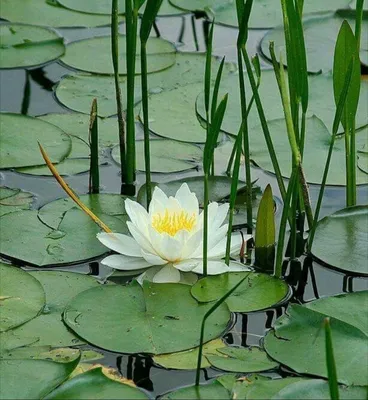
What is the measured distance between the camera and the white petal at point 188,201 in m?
2.06

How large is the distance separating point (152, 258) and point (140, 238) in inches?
2.0

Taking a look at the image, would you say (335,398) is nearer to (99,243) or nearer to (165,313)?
(165,313)

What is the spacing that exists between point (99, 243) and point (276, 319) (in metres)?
0.48

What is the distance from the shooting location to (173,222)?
202 centimetres

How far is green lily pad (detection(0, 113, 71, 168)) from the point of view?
251 cm

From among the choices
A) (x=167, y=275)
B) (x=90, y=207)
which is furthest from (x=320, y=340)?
(x=90, y=207)

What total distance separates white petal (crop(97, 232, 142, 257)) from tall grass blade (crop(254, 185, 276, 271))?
0.27 meters

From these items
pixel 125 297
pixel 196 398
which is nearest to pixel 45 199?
pixel 125 297

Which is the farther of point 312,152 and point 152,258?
point 312,152

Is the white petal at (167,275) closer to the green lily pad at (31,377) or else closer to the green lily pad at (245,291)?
the green lily pad at (245,291)

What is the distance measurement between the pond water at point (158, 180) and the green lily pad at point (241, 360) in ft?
0.07

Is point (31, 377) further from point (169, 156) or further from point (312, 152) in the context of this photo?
point (312, 152)

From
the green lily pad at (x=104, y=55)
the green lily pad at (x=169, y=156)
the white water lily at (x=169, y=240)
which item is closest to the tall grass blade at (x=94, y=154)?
the green lily pad at (x=169, y=156)

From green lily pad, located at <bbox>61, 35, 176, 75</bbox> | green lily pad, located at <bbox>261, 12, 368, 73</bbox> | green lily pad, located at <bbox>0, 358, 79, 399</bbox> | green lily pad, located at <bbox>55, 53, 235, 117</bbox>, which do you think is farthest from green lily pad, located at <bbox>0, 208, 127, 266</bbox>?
green lily pad, located at <bbox>261, 12, 368, 73</bbox>
